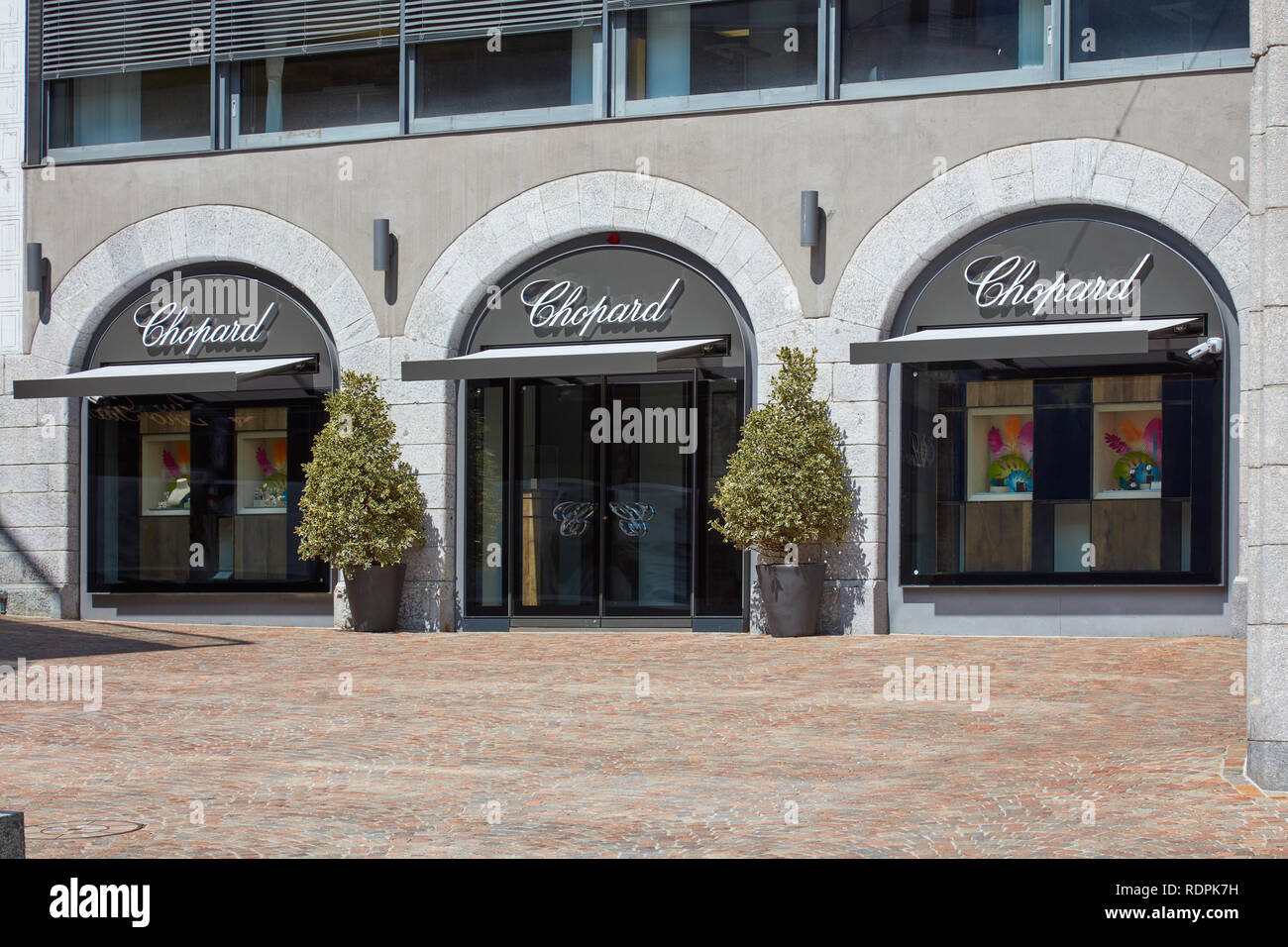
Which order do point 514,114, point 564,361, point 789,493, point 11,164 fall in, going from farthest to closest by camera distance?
point 11,164 → point 514,114 → point 564,361 → point 789,493

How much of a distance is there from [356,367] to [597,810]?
11.7 meters

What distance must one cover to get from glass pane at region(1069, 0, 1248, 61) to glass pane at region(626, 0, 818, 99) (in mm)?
2778

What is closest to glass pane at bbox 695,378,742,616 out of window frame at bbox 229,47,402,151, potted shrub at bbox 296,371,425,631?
potted shrub at bbox 296,371,425,631

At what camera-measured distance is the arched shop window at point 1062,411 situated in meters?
15.7

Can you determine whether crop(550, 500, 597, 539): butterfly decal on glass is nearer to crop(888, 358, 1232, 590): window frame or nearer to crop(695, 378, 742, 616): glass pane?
crop(695, 378, 742, 616): glass pane

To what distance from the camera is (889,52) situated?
17.1 m

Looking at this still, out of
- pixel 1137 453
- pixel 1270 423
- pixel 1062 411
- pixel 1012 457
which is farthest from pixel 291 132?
pixel 1270 423

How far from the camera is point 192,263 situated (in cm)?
1964

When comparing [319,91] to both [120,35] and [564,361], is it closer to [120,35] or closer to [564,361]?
[120,35]

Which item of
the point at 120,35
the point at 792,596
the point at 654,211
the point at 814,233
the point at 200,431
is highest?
the point at 120,35

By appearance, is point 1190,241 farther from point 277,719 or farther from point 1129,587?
point 277,719

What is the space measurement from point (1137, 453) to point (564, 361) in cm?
595

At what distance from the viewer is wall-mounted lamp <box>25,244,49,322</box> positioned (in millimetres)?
19969

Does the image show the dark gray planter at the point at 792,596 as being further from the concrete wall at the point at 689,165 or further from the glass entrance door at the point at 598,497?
the concrete wall at the point at 689,165
